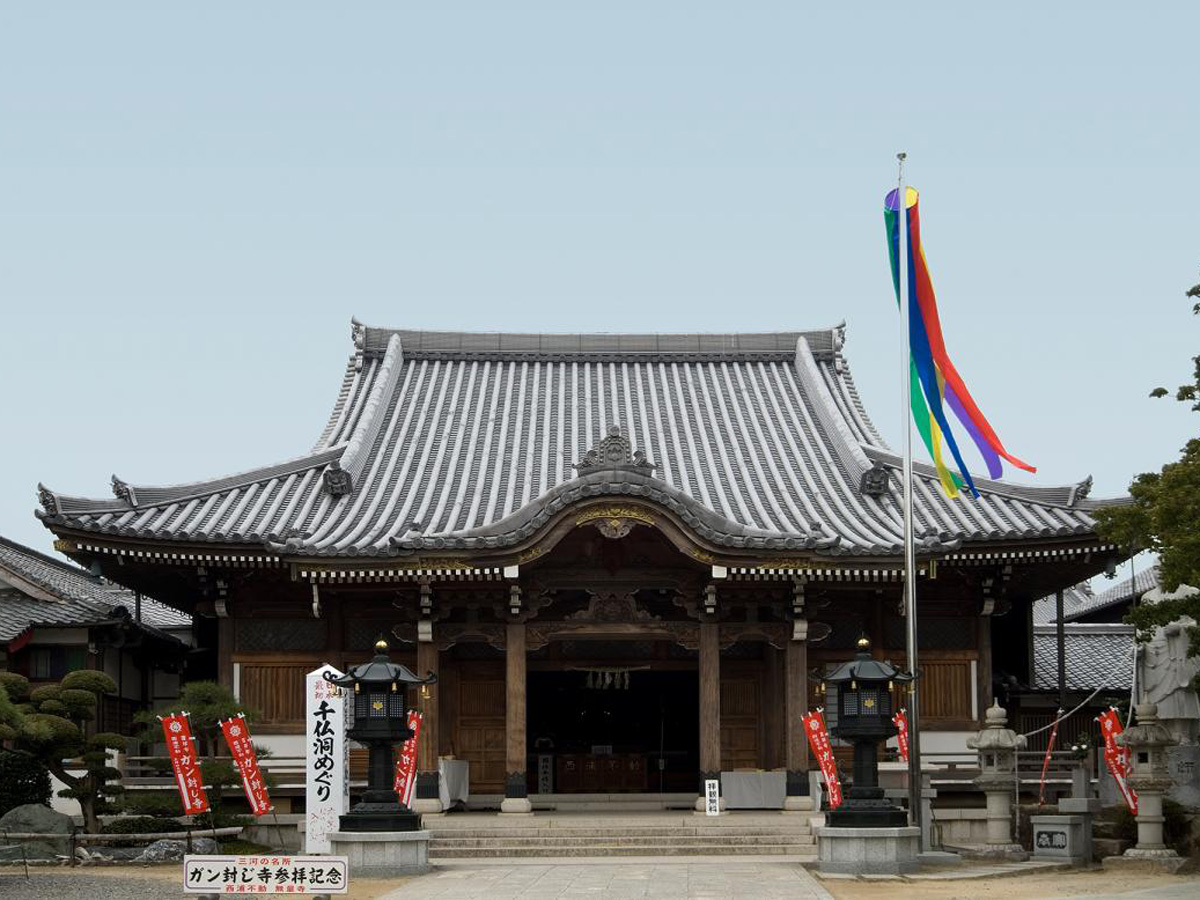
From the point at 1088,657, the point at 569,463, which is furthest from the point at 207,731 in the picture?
the point at 1088,657

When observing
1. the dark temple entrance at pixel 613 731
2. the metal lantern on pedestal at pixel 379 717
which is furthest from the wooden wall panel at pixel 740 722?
the metal lantern on pedestal at pixel 379 717

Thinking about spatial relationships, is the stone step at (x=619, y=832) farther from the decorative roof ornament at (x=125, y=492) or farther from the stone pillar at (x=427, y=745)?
the decorative roof ornament at (x=125, y=492)

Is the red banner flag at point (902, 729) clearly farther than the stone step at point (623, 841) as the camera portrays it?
Yes

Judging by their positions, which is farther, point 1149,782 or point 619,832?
point 619,832

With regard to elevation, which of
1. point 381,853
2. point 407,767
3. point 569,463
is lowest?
point 381,853

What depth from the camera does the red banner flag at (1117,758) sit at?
74.3 feet

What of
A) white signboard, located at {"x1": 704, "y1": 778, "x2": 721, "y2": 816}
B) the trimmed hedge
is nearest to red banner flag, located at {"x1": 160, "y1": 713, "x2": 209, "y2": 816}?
the trimmed hedge

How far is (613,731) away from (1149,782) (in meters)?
10.7

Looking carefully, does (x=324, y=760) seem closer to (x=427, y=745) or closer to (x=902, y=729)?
(x=427, y=745)

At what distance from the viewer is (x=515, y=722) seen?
24.8 m

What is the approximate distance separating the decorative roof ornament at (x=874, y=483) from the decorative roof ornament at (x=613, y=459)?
220 inches

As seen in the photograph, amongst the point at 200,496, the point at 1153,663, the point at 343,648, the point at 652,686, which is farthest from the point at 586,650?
the point at 1153,663

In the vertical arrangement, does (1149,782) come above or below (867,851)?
above

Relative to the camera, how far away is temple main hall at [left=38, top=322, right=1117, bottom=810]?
24.7 m
